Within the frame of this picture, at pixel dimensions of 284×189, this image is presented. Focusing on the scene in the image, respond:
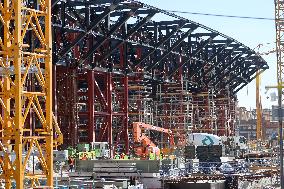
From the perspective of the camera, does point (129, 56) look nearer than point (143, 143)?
No

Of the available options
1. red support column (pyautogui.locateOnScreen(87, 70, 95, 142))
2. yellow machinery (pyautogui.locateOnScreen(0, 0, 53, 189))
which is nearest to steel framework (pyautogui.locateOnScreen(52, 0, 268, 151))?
red support column (pyautogui.locateOnScreen(87, 70, 95, 142))

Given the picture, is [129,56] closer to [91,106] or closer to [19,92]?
[91,106]

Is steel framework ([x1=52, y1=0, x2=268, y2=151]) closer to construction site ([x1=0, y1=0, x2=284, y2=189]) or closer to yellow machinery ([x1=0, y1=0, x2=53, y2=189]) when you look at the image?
construction site ([x1=0, y1=0, x2=284, y2=189])

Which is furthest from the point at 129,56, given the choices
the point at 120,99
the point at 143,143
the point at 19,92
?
the point at 19,92

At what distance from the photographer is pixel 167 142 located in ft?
265

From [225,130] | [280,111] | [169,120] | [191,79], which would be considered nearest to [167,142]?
[169,120]

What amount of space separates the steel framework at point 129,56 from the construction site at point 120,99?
14 centimetres

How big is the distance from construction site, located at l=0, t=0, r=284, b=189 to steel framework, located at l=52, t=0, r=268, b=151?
14 centimetres

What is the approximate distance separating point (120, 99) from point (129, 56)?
5.13 m

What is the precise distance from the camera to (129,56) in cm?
7425

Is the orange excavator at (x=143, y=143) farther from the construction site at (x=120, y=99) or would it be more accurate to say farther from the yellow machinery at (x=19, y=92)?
the yellow machinery at (x=19, y=92)

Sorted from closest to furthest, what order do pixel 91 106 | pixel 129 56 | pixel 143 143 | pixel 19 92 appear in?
pixel 19 92 → pixel 91 106 → pixel 143 143 → pixel 129 56

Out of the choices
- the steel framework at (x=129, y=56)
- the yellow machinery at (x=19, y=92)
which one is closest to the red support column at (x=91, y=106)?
the steel framework at (x=129, y=56)

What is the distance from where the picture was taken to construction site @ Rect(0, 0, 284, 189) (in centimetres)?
2353
